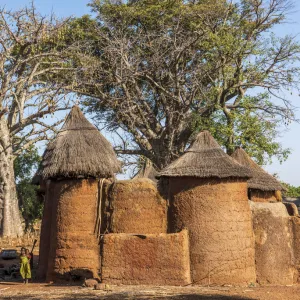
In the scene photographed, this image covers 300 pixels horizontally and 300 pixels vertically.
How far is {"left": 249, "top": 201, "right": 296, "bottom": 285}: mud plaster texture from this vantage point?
41.0 feet

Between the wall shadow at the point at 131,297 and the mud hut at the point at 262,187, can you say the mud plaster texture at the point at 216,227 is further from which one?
the mud hut at the point at 262,187

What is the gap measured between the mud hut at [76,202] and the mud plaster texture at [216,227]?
1.68 m

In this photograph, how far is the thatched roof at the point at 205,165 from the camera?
12055 millimetres

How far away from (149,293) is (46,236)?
3716 mm

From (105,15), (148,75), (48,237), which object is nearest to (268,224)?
(48,237)

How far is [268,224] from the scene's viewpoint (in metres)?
12.6

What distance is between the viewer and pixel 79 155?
12914mm

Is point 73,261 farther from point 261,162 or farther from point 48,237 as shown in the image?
point 261,162

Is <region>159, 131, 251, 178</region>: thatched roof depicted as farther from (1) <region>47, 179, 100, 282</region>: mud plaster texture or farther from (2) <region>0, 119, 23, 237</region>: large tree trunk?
(2) <region>0, 119, 23, 237</region>: large tree trunk

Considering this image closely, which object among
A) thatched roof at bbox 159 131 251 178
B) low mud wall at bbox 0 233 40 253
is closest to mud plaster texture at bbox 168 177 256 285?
thatched roof at bbox 159 131 251 178

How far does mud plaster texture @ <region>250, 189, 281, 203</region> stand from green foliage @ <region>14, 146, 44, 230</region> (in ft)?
56.2

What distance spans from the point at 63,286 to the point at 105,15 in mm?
18278

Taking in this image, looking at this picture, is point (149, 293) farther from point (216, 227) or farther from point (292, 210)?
point (292, 210)

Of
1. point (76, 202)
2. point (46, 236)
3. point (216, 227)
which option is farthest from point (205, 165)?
point (46, 236)
